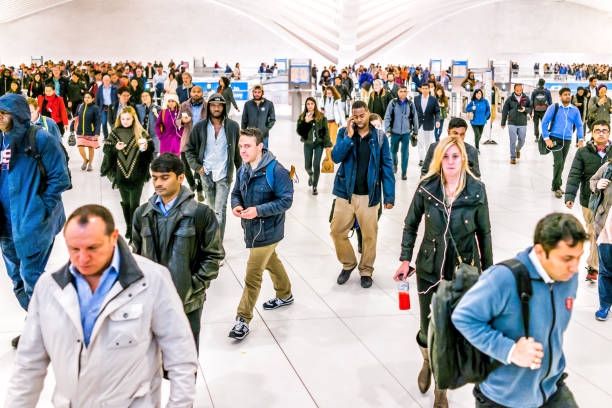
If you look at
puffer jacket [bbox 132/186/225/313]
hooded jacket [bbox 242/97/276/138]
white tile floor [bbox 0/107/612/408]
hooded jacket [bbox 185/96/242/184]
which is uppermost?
hooded jacket [bbox 242/97/276/138]

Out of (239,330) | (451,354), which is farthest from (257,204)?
(451,354)

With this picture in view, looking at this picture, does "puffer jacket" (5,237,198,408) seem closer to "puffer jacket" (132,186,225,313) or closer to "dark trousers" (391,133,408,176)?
"puffer jacket" (132,186,225,313)

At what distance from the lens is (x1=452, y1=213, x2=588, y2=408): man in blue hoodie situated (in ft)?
8.21

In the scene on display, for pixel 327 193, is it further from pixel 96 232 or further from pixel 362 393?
pixel 96 232

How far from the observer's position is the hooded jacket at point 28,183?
181 inches

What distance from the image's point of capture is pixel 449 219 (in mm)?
4008

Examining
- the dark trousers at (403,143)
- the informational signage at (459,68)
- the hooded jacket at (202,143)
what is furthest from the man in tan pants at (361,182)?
the informational signage at (459,68)

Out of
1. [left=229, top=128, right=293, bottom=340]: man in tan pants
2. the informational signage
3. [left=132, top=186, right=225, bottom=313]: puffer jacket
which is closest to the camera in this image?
[left=132, top=186, right=225, bottom=313]: puffer jacket

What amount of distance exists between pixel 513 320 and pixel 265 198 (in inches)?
114

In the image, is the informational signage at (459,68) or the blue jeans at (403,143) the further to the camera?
the informational signage at (459,68)

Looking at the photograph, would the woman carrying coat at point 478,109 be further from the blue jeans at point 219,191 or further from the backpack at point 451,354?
the backpack at point 451,354

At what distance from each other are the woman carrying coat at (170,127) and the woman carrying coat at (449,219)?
6030 mm

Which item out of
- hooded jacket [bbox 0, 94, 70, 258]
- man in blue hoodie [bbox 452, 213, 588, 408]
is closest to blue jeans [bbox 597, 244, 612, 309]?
man in blue hoodie [bbox 452, 213, 588, 408]

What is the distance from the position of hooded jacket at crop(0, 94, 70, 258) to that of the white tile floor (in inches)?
38.3
